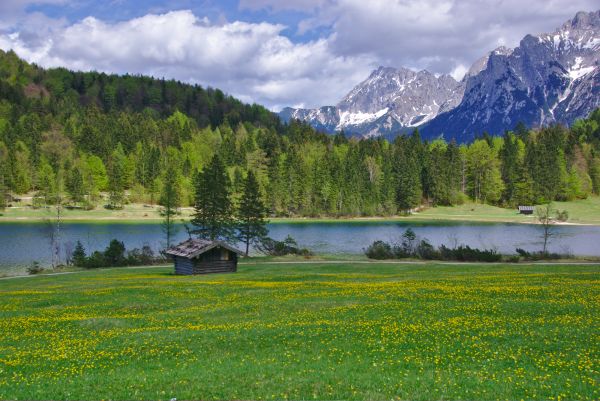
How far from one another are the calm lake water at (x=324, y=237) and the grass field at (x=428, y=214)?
13.2 metres

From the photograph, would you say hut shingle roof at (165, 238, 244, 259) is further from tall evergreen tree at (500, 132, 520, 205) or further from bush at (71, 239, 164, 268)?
tall evergreen tree at (500, 132, 520, 205)

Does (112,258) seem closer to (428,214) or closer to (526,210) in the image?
(428,214)

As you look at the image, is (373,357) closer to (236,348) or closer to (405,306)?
(236,348)

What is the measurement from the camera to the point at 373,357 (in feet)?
53.0

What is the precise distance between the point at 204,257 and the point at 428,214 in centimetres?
13036

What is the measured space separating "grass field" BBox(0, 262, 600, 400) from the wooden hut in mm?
22435

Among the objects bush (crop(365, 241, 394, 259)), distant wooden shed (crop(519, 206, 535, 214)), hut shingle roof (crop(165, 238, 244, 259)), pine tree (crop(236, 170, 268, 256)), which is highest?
distant wooden shed (crop(519, 206, 535, 214))

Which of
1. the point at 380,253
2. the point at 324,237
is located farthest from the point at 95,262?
the point at 324,237

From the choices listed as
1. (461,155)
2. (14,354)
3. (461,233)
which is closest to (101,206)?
(461,233)

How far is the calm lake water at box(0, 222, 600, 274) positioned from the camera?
81.5 metres

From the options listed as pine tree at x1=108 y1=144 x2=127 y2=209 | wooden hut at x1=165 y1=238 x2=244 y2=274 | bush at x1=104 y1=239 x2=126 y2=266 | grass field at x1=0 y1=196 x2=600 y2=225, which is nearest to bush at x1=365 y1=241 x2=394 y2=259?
wooden hut at x1=165 y1=238 x2=244 y2=274

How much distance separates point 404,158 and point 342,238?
3874 inches

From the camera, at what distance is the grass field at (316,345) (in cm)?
1341

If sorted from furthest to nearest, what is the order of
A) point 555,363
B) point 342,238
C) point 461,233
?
point 461,233
point 342,238
point 555,363
